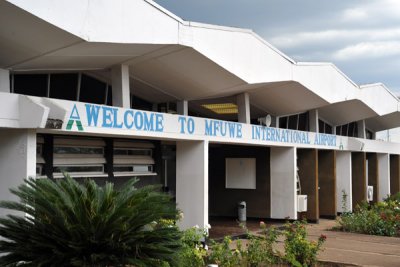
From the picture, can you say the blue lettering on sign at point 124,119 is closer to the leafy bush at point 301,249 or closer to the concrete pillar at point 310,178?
the leafy bush at point 301,249

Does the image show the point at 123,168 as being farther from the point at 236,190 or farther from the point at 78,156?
the point at 236,190

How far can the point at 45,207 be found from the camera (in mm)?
6695

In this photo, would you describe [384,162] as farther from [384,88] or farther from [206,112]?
[206,112]

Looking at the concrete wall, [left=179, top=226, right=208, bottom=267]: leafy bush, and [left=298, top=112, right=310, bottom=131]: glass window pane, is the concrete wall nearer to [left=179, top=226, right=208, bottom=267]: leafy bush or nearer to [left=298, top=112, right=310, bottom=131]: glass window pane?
[left=298, top=112, right=310, bottom=131]: glass window pane

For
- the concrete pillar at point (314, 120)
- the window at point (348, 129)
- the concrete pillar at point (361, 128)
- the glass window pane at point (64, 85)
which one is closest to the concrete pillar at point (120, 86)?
the glass window pane at point (64, 85)

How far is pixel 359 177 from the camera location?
24.8 metres

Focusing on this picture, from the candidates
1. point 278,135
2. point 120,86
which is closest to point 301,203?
point 278,135

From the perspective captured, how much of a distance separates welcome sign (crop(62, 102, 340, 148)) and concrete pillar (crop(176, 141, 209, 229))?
0.51 metres

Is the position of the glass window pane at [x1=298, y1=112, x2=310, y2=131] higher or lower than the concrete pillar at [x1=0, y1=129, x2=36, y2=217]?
higher

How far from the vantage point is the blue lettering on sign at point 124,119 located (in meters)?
10.5

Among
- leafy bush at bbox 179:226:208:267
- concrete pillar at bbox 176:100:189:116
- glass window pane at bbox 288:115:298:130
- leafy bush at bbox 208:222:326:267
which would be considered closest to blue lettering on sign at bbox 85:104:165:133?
leafy bush at bbox 179:226:208:267

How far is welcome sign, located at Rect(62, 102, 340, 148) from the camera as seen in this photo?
10262 mm

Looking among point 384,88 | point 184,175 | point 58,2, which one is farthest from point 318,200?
point 58,2

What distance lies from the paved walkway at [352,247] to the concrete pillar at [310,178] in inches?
56.5
